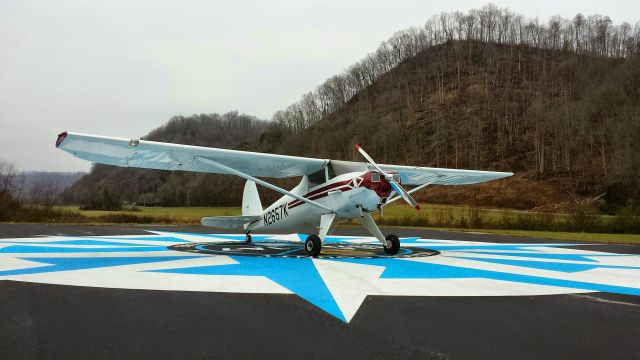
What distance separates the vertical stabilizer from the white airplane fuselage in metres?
2.17

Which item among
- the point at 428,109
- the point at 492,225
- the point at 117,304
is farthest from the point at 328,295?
the point at 428,109

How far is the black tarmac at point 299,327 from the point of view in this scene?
3.82m

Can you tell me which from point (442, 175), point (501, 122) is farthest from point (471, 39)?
→ point (442, 175)

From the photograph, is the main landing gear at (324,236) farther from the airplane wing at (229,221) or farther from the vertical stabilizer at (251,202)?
→ the vertical stabilizer at (251,202)

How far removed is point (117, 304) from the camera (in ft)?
18.7

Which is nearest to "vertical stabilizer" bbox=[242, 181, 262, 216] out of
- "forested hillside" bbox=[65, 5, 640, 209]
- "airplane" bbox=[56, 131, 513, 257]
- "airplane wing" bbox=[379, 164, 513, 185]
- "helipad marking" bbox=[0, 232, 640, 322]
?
"airplane" bbox=[56, 131, 513, 257]

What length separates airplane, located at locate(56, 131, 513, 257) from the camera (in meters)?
11.4

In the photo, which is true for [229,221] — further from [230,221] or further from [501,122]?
[501,122]

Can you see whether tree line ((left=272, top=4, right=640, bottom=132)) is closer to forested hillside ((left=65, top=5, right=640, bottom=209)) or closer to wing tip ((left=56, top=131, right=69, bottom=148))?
forested hillside ((left=65, top=5, right=640, bottom=209))

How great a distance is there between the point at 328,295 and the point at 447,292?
1.90 m

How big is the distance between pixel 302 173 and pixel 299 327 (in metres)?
9.93

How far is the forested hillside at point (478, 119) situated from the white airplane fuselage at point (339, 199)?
114ft

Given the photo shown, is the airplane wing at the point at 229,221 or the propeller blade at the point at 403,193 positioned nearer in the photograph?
the propeller blade at the point at 403,193

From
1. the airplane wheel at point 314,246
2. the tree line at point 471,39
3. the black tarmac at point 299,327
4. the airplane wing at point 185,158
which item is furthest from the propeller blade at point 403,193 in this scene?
the tree line at point 471,39
